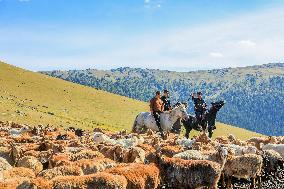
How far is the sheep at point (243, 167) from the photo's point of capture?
16609 mm

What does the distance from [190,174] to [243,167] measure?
3255 millimetres

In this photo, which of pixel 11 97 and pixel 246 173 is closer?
pixel 246 173

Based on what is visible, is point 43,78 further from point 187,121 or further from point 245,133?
point 187,121

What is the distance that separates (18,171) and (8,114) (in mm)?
52065

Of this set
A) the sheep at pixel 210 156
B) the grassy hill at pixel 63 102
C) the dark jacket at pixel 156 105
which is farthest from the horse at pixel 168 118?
the grassy hill at pixel 63 102

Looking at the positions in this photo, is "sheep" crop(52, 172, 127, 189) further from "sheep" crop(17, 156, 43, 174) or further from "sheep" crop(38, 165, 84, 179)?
→ "sheep" crop(17, 156, 43, 174)

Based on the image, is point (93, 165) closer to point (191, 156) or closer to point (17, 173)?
point (17, 173)

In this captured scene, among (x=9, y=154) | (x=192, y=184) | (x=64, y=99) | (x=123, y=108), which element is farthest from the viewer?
(x=123, y=108)

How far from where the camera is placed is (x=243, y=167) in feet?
54.5

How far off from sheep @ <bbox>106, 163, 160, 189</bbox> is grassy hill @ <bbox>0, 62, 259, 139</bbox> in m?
53.9

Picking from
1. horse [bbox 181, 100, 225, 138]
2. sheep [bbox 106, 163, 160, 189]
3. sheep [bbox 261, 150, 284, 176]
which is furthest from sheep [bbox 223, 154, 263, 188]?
horse [bbox 181, 100, 225, 138]

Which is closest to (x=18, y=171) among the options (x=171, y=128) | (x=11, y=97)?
(x=171, y=128)

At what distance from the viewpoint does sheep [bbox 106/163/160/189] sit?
39.7ft

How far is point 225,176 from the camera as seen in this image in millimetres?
17109
